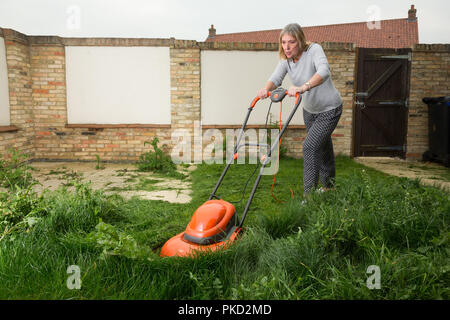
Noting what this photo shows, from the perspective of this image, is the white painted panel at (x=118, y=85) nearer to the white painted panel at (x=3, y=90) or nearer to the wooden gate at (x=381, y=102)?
the white painted panel at (x=3, y=90)

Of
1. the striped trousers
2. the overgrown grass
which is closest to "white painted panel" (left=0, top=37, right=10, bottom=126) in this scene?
the overgrown grass

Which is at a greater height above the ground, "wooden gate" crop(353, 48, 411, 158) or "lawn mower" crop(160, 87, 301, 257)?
"wooden gate" crop(353, 48, 411, 158)

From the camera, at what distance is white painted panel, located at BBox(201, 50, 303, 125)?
7.80 meters

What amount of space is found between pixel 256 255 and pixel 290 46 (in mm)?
1975

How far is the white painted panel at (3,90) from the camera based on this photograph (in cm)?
660

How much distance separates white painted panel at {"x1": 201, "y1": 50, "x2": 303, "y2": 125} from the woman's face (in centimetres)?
439

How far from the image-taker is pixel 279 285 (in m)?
1.92

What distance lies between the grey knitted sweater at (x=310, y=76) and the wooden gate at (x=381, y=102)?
4.96 m

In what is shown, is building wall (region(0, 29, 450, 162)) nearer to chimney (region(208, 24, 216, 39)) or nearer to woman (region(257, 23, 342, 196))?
woman (region(257, 23, 342, 196))

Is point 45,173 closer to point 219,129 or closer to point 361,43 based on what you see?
point 219,129

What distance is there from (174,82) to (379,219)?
5834 mm

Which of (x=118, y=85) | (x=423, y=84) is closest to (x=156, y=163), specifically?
(x=118, y=85)

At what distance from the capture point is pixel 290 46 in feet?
11.1

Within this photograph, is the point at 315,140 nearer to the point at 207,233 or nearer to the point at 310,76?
the point at 310,76
